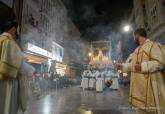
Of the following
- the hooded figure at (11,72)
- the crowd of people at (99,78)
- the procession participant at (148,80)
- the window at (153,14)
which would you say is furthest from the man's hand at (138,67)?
the window at (153,14)

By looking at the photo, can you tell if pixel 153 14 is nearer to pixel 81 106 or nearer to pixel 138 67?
pixel 81 106

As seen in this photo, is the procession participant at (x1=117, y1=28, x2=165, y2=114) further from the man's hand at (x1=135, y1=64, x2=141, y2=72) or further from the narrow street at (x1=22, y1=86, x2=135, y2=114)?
the narrow street at (x1=22, y1=86, x2=135, y2=114)

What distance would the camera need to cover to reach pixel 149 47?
225 centimetres

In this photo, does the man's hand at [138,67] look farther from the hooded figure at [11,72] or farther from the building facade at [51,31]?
the building facade at [51,31]

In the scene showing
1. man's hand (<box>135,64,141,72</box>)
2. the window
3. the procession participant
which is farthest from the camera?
the window

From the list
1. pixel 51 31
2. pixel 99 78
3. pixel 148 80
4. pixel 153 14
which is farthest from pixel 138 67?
pixel 51 31

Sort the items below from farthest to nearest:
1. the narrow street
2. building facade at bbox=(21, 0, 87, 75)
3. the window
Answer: building facade at bbox=(21, 0, 87, 75) < the window < the narrow street

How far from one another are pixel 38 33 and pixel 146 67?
64.8ft

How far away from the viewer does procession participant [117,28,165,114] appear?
210 cm

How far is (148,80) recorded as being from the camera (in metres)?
2.18

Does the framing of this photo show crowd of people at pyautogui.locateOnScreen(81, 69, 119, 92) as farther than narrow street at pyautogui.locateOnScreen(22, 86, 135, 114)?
Yes

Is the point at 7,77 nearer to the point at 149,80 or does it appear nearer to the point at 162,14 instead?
the point at 149,80

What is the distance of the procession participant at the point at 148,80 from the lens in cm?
210

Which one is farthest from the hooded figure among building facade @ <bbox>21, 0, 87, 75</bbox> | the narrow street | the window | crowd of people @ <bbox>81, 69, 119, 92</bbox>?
the window
